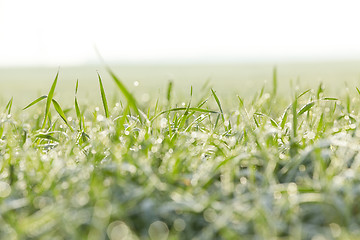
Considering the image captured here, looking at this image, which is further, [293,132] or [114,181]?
[293,132]

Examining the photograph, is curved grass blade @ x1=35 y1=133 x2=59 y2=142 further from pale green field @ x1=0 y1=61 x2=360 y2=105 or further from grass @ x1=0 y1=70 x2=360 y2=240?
pale green field @ x1=0 y1=61 x2=360 y2=105

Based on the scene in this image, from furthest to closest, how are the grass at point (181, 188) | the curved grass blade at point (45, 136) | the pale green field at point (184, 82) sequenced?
the pale green field at point (184, 82), the curved grass blade at point (45, 136), the grass at point (181, 188)

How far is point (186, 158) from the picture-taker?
1.89m

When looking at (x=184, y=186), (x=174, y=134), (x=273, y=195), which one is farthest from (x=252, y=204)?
(x=174, y=134)

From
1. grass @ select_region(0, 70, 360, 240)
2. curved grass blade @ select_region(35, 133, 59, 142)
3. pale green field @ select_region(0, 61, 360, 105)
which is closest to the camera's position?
grass @ select_region(0, 70, 360, 240)

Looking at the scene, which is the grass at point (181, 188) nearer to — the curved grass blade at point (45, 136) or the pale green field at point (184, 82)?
the curved grass blade at point (45, 136)

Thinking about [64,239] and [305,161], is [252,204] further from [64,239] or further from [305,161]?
[64,239]

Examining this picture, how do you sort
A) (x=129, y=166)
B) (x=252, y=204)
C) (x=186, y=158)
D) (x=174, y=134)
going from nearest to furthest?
1. (x=252, y=204)
2. (x=129, y=166)
3. (x=186, y=158)
4. (x=174, y=134)

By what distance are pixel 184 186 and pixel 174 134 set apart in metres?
0.48

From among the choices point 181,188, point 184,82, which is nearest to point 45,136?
point 181,188

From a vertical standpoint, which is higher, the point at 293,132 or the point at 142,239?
the point at 293,132

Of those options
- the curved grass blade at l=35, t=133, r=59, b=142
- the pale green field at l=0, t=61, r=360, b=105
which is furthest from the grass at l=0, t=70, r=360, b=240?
the pale green field at l=0, t=61, r=360, b=105

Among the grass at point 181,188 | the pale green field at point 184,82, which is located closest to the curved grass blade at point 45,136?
the grass at point 181,188

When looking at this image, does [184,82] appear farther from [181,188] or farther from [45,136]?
[181,188]
